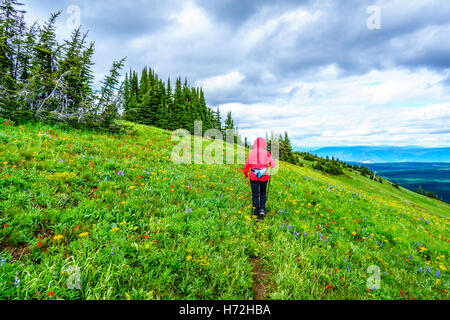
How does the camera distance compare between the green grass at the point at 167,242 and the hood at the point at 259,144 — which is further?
the hood at the point at 259,144

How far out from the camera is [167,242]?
13.5 ft

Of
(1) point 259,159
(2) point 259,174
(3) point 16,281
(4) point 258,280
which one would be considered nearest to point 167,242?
(4) point 258,280

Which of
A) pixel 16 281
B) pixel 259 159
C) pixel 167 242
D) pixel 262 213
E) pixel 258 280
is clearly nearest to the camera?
pixel 16 281

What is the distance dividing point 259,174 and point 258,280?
3.48 m

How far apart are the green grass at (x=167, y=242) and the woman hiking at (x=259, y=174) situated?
46cm

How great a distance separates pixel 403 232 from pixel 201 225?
7.34 metres

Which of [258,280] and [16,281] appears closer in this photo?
[16,281]

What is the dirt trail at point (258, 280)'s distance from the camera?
3429mm

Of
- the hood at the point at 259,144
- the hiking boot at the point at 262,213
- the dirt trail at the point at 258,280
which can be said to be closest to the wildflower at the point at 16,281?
the dirt trail at the point at 258,280

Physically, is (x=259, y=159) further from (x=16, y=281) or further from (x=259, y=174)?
(x=16, y=281)

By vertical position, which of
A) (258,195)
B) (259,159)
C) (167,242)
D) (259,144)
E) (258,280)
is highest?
(259,144)

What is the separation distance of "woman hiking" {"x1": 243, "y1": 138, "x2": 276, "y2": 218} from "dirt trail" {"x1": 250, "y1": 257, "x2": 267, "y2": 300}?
7.77ft

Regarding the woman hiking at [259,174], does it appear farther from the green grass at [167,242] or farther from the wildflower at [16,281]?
the wildflower at [16,281]
